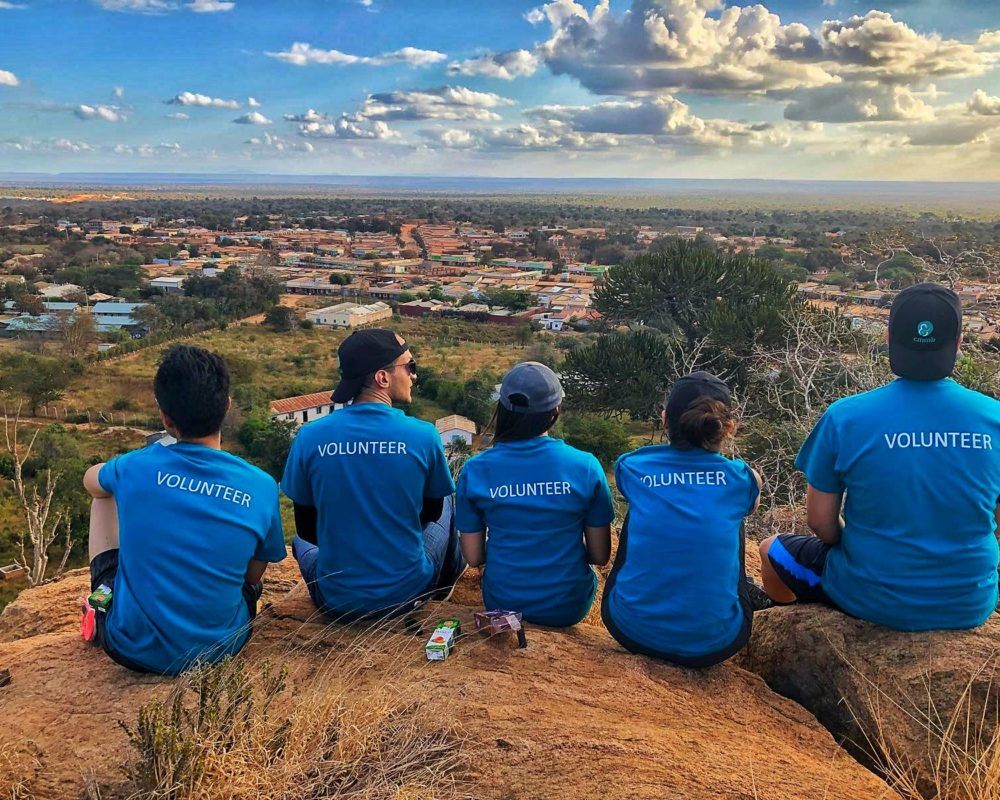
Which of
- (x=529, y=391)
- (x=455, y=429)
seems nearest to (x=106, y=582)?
(x=529, y=391)

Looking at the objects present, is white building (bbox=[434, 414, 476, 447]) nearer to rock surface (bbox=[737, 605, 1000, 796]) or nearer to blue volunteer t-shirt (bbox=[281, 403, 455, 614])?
blue volunteer t-shirt (bbox=[281, 403, 455, 614])

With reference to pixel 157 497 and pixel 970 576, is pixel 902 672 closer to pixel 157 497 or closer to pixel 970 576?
pixel 970 576

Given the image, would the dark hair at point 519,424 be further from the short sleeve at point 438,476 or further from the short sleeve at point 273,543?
the short sleeve at point 273,543

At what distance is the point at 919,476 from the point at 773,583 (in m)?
0.83

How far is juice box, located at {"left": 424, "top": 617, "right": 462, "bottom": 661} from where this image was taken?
2709mm

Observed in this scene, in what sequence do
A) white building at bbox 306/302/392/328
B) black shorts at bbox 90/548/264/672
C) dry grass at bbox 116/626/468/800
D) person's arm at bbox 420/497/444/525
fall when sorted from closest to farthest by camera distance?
dry grass at bbox 116/626/468/800 → black shorts at bbox 90/548/264/672 → person's arm at bbox 420/497/444/525 → white building at bbox 306/302/392/328

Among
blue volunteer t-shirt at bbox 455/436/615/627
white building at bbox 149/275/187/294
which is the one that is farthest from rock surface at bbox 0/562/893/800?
white building at bbox 149/275/187/294

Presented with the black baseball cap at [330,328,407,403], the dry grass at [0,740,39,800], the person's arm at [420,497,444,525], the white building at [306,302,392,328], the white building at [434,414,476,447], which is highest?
the black baseball cap at [330,328,407,403]

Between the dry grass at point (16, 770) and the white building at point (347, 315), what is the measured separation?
128 feet

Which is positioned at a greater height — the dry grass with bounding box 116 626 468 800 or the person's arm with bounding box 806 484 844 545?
the person's arm with bounding box 806 484 844 545

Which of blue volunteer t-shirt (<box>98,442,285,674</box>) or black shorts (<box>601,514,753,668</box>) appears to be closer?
blue volunteer t-shirt (<box>98,442,285,674</box>)

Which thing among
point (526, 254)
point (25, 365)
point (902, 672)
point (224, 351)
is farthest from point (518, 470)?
point (526, 254)

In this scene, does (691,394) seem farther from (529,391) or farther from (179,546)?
(179,546)

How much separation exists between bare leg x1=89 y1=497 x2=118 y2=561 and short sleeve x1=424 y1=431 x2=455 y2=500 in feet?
3.52
